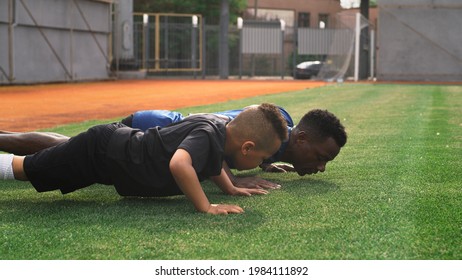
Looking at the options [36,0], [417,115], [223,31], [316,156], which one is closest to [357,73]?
[223,31]

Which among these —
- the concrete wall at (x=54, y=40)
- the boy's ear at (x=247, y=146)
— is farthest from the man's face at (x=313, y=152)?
the concrete wall at (x=54, y=40)

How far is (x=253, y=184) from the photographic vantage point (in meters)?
5.02

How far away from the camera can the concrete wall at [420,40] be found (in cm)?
3253

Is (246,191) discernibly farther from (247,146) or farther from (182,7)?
(182,7)

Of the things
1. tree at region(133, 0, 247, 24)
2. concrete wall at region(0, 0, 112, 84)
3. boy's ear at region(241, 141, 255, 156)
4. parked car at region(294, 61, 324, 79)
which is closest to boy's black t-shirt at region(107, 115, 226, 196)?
boy's ear at region(241, 141, 255, 156)

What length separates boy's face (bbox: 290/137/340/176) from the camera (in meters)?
5.16

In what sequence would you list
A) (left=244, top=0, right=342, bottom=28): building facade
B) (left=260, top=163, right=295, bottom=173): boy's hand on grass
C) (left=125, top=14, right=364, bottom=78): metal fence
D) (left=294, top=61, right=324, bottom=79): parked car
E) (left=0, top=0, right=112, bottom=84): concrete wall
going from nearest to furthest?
(left=260, top=163, right=295, bottom=173): boy's hand on grass < (left=0, top=0, right=112, bottom=84): concrete wall < (left=125, top=14, right=364, bottom=78): metal fence < (left=294, top=61, right=324, bottom=79): parked car < (left=244, top=0, right=342, bottom=28): building facade

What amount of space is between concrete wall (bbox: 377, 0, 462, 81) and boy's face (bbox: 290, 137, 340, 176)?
2862 centimetres

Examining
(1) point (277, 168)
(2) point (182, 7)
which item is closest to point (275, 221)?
(1) point (277, 168)

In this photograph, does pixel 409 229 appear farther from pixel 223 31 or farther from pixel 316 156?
pixel 223 31

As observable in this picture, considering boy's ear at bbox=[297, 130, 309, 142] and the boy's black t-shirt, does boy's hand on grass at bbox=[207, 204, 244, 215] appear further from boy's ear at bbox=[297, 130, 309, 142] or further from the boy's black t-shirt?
boy's ear at bbox=[297, 130, 309, 142]

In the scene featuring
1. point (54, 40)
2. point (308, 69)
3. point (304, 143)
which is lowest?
point (308, 69)

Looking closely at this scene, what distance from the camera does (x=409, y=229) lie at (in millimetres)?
3658

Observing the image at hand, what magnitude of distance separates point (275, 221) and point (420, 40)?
3025 cm
